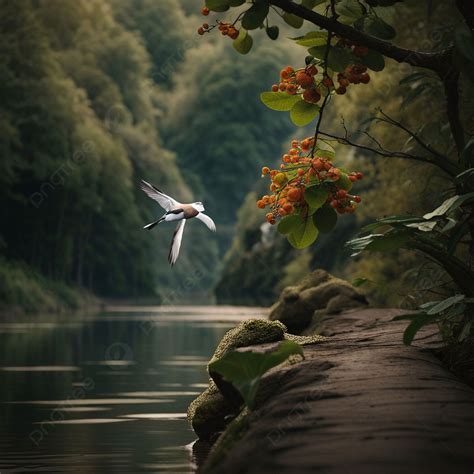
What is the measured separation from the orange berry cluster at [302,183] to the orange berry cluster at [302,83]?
0.40 m

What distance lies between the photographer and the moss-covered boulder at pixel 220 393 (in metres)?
12.1

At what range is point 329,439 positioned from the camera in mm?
8438

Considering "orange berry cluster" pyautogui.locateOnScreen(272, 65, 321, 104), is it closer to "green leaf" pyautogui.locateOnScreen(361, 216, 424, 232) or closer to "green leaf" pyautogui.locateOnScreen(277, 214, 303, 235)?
"green leaf" pyautogui.locateOnScreen(277, 214, 303, 235)

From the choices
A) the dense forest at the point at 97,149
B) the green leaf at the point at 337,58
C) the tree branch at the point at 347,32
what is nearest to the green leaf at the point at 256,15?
the tree branch at the point at 347,32

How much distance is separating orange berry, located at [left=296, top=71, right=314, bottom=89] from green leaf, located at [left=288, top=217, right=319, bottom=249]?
1125mm

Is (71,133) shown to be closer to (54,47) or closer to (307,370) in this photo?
(54,47)

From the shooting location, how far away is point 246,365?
9.45 metres

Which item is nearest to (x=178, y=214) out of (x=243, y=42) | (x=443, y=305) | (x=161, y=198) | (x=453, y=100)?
(x=161, y=198)

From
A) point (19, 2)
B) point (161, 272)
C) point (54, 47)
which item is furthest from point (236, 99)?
point (19, 2)

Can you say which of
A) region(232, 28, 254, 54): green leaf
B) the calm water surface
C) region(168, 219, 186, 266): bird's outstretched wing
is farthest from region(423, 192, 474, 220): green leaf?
the calm water surface

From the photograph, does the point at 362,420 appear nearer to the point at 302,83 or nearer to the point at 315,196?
the point at 315,196

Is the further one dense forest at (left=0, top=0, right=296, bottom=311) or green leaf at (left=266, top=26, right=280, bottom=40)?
dense forest at (left=0, top=0, right=296, bottom=311)

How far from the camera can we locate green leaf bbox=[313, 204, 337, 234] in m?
10.5

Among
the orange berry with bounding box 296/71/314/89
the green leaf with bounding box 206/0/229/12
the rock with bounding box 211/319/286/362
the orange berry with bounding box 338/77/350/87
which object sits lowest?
the rock with bounding box 211/319/286/362
